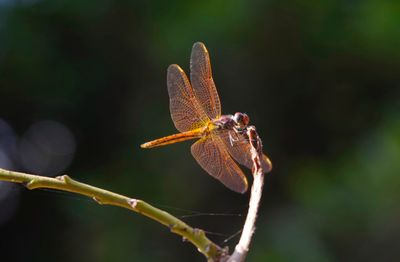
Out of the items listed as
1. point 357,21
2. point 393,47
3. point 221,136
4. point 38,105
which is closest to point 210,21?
point 357,21

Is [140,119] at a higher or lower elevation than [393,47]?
lower

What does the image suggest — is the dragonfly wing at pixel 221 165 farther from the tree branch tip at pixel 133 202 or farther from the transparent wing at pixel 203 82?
the tree branch tip at pixel 133 202

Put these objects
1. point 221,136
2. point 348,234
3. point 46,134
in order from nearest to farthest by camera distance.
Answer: point 221,136
point 348,234
point 46,134

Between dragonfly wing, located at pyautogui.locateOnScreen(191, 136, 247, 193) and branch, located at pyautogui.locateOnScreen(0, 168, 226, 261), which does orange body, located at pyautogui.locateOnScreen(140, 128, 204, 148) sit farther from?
branch, located at pyautogui.locateOnScreen(0, 168, 226, 261)

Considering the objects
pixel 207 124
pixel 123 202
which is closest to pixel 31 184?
pixel 123 202

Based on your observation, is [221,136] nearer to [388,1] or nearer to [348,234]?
[348,234]

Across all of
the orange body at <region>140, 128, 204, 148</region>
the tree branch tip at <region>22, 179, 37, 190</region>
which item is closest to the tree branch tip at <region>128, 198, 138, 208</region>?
the tree branch tip at <region>22, 179, 37, 190</region>
